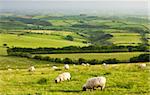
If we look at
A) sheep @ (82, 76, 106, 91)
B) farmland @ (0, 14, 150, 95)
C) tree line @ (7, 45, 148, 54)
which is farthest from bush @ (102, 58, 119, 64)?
sheep @ (82, 76, 106, 91)

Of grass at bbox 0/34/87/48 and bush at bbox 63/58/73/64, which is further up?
bush at bbox 63/58/73/64

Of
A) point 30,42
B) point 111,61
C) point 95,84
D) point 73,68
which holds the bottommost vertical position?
point 30,42

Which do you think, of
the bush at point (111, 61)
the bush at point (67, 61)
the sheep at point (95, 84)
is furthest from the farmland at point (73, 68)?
the bush at point (67, 61)

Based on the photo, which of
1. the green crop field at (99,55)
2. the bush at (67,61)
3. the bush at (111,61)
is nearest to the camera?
the bush at (111,61)

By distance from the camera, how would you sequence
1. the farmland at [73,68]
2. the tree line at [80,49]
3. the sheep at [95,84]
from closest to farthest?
the sheep at [95,84] → the farmland at [73,68] → the tree line at [80,49]

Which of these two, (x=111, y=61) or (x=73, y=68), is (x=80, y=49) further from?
(x=73, y=68)

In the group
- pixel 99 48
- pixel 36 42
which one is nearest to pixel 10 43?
pixel 36 42

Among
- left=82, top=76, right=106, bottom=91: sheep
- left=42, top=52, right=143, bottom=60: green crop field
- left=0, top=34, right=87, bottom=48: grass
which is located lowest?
left=0, top=34, right=87, bottom=48: grass

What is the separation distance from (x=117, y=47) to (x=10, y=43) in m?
25.4

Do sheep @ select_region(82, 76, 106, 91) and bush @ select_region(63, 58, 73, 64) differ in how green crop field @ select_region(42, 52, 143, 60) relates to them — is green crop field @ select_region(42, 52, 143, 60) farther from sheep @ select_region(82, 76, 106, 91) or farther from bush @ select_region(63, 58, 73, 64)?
sheep @ select_region(82, 76, 106, 91)

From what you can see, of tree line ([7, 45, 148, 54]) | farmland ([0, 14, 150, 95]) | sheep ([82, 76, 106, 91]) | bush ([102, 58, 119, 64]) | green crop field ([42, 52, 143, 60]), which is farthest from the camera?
tree line ([7, 45, 148, 54])

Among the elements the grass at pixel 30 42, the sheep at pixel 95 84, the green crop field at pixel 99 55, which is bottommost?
the grass at pixel 30 42

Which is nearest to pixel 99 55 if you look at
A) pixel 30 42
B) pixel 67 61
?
pixel 67 61

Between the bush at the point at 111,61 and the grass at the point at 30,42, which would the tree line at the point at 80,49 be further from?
the bush at the point at 111,61
